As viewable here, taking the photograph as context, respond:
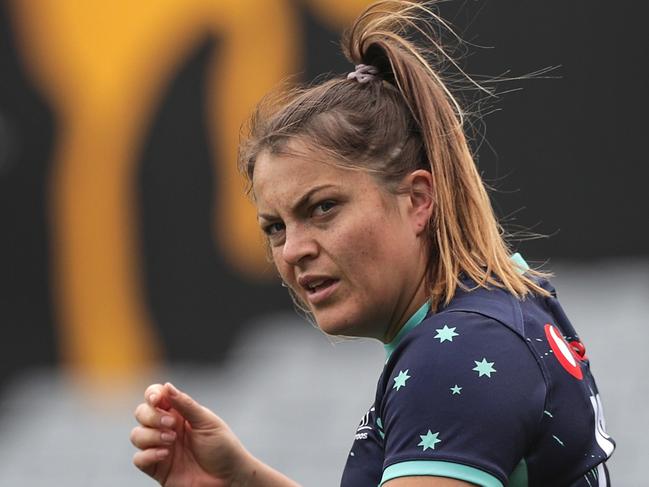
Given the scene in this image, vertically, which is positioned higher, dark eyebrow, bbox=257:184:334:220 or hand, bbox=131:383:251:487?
dark eyebrow, bbox=257:184:334:220

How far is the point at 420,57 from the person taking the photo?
2.10 meters

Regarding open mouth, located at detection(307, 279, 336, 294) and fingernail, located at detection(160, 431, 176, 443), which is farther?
fingernail, located at detection(160, 431, 176, 443)

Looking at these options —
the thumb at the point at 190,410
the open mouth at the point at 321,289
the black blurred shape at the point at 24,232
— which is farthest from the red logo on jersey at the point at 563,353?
the black blurred shape at the point at 24,232

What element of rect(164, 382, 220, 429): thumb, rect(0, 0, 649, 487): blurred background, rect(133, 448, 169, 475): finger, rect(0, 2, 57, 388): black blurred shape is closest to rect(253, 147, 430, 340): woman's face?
rect(164, 382, 220, 429): thumb

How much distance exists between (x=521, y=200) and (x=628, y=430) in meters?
1.11

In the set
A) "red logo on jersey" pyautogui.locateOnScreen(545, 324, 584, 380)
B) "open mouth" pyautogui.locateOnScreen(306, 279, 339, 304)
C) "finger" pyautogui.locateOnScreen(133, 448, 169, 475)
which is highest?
"open mouth" pyautogui.locateOnScreen(306, 279, 339, 304)

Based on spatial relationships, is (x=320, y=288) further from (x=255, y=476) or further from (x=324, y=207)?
(x=255, y=476)

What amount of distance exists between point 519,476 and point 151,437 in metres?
0.72

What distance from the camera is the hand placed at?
6.84ft

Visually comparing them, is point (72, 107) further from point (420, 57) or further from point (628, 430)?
point (420, 57)

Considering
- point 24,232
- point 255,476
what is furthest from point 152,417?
point 24,232

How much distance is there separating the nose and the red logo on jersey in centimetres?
40

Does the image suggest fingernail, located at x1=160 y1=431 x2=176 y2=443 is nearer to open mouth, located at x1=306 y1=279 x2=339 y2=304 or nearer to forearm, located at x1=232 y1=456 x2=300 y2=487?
forearm, located at x1=232 y1=456 x2=300 y2=487

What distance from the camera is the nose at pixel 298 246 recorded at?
1891mm
